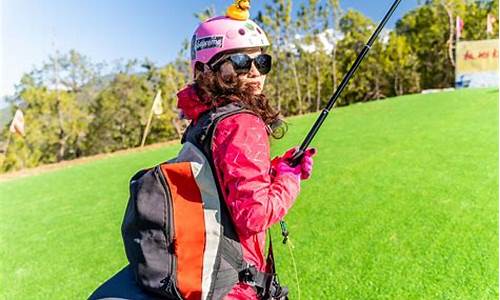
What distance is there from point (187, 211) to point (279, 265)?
2648 mm

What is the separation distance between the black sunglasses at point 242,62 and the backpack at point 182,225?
0.62ft

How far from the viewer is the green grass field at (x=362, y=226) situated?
345 centimetres

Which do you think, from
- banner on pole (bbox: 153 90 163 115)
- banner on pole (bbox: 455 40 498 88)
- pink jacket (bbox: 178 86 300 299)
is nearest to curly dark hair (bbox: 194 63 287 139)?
pink jacket (bbox: 178 86 300 299)

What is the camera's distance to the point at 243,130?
140 centimetres

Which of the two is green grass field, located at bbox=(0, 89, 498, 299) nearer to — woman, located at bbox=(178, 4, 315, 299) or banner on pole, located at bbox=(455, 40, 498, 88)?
woman, located at bbox=(178, 4, 315, 299)

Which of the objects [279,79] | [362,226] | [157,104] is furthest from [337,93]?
[279,79]

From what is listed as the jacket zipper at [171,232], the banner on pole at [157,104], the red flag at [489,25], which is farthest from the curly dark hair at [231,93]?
the red flag at [489,25]

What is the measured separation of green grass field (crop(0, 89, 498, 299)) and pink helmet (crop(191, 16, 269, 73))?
81.7 inches

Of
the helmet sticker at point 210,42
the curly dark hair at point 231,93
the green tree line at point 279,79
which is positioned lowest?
the green tree line at point 279,79

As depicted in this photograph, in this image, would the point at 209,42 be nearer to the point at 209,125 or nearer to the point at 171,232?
the point at 209,125

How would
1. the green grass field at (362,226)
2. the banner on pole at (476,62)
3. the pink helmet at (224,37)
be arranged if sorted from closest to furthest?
the pink helmet at (224,37), the green grass field at (362,226), the banner on pole at (476,62)

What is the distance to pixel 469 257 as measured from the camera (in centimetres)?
357

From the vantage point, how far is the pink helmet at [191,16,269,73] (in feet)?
5.40

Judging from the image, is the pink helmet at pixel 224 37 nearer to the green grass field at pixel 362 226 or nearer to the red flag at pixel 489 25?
the green grass field at pixel 362 226
